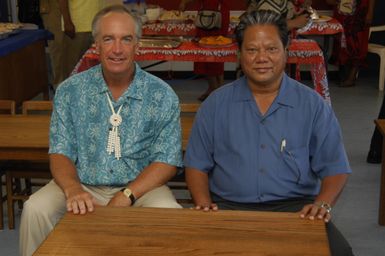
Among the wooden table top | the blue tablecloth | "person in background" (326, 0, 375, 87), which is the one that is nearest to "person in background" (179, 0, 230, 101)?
the blue tablecloth

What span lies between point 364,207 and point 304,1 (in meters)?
2.53

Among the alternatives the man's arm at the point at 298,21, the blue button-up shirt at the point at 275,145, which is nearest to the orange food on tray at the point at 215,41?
the man's arm at the point at 298,21

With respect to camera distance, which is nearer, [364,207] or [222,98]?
[222,98]

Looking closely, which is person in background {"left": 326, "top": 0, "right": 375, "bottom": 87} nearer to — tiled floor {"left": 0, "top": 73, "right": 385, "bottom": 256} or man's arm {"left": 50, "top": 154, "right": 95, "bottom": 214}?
tiled floor {"left": 0, "top": 73, "right": 385, "bottom": 256}

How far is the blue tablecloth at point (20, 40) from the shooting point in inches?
211

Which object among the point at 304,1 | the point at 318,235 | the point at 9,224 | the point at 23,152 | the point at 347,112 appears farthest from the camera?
the point at 347,112

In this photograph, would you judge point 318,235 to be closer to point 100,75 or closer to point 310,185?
point 310,185

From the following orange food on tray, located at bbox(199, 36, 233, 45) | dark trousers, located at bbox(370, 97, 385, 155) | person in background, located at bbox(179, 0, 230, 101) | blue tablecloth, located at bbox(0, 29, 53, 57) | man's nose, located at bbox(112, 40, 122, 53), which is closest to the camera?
man's nose, located at bbox(112, 40, 122, 53)

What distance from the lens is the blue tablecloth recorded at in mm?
5371

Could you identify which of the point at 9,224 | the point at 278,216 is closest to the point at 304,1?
the point at 9,224

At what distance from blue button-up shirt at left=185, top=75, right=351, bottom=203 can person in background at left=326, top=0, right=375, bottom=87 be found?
5.29 m

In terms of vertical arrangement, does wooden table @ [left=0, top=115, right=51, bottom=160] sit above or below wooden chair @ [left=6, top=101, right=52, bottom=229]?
above

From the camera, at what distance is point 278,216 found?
6.61 feet

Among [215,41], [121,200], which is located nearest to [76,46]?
[215,41]
